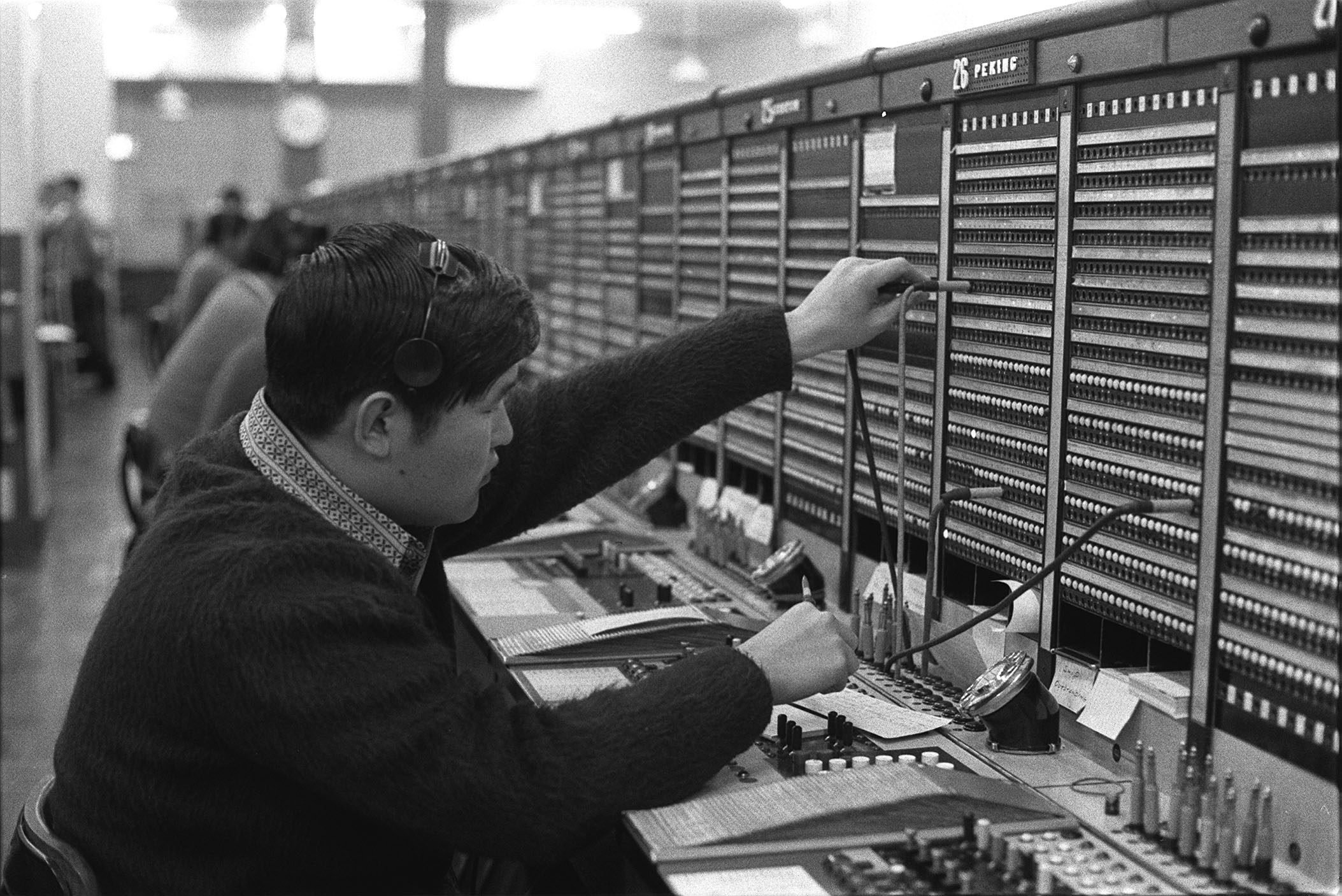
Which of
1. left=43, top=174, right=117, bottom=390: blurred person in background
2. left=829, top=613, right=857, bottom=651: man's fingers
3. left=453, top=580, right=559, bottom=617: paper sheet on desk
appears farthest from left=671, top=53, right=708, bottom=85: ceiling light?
left=829, top=613, right=857, bottom=651: man's fingers

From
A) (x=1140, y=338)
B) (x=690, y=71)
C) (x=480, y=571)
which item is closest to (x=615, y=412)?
(x=1140, y=338)

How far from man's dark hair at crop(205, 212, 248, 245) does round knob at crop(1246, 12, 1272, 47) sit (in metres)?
6.31

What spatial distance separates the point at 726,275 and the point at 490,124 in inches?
723

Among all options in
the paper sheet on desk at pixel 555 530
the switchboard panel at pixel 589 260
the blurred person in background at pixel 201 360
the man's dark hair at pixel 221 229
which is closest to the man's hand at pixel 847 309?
the paper sheet on desk at pixel 555 530

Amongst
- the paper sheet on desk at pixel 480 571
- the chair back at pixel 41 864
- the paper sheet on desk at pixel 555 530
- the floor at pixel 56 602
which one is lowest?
the floor at pixel 56 602

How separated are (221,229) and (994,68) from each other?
5.86m

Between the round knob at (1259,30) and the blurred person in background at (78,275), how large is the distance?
11.9m

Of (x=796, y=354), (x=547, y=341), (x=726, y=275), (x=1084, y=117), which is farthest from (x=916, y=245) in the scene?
(x=547, y=341)

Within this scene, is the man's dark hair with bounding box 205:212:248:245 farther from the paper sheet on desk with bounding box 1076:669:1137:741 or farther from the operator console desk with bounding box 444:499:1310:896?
the paper sheet on desk with bounding box 1076:669:1137:741

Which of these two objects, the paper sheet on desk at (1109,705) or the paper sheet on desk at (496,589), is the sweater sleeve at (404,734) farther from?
the paper sheet on desk at (496,589)

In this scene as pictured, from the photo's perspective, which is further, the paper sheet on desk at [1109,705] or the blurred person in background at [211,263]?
the blurred person in background at [211,263]

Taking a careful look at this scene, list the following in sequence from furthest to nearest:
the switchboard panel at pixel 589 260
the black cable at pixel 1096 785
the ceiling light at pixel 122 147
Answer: the ceiling light at pixel 122 147, the switchboard panel at pixel 589 260, the black cable at pixel 1096 785

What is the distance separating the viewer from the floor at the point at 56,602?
4465mm

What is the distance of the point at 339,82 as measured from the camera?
67.5 feet
